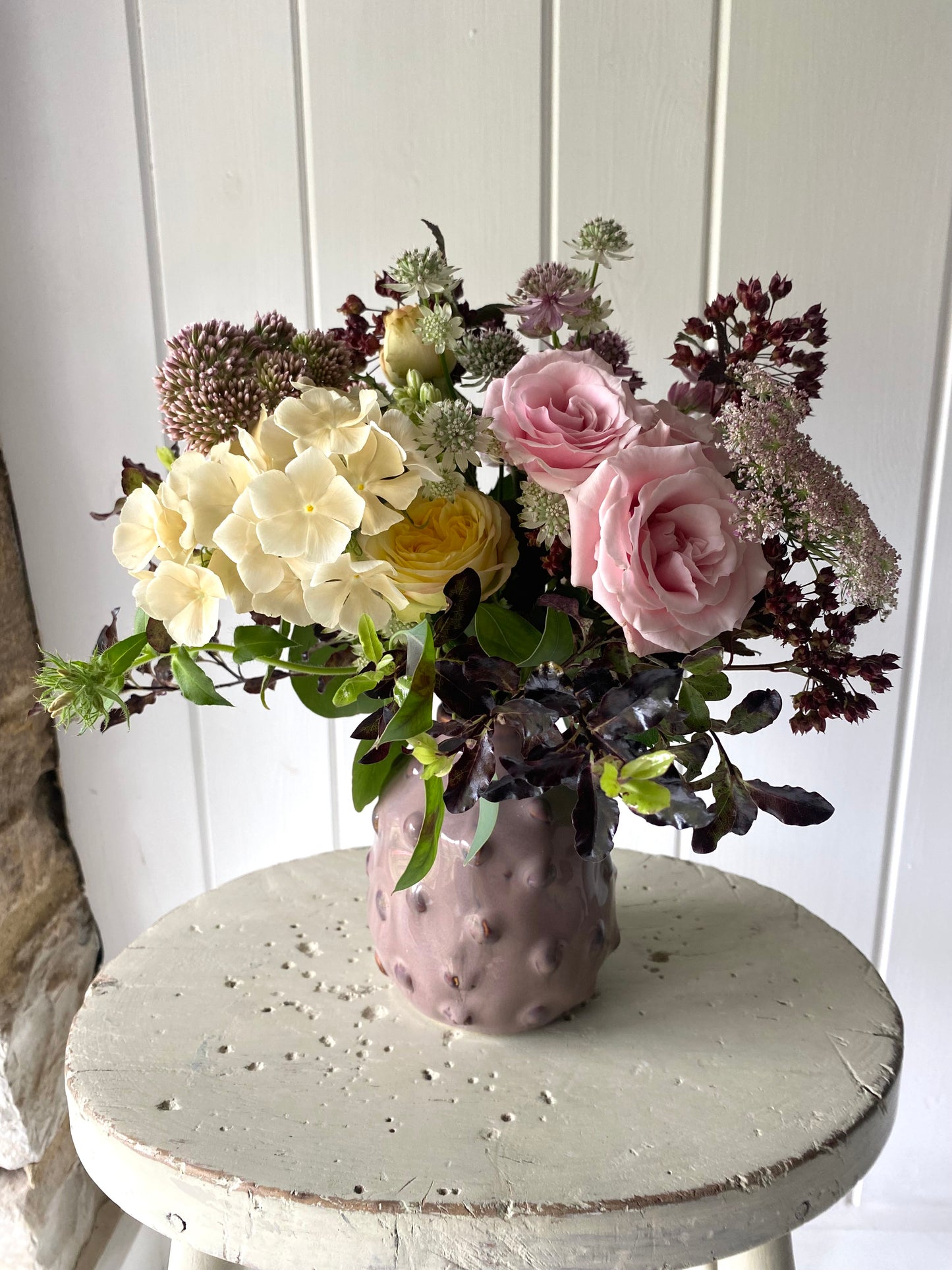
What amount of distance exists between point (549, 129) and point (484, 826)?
648 millimetres

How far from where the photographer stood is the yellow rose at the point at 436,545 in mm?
498

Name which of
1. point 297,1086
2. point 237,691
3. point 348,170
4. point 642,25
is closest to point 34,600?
point 237,691

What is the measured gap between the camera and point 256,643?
1.85 ft

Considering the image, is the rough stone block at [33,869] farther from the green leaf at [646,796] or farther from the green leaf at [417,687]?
the green leaf at [646,796]

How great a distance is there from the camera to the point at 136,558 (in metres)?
0.52

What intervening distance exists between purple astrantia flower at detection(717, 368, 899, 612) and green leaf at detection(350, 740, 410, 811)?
11.1 inches

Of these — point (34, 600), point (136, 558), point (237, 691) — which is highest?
point (136, 558)

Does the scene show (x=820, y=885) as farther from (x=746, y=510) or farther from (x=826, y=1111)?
(x=746, y=510)

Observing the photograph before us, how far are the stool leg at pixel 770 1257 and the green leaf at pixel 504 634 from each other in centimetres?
44

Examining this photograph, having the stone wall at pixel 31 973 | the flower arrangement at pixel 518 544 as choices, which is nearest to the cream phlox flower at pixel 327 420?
the flower arrangement at pixel 518 544

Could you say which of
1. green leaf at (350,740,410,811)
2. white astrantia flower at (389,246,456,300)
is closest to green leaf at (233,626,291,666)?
green leaf at (350,740,410,811)

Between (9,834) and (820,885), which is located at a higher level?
(9,834)

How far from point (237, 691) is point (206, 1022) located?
18.1 inches

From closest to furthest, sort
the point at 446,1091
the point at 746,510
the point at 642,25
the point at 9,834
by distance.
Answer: the point at 746,510, the point at 446,1091, the point at 642,25, the point at 9,834
